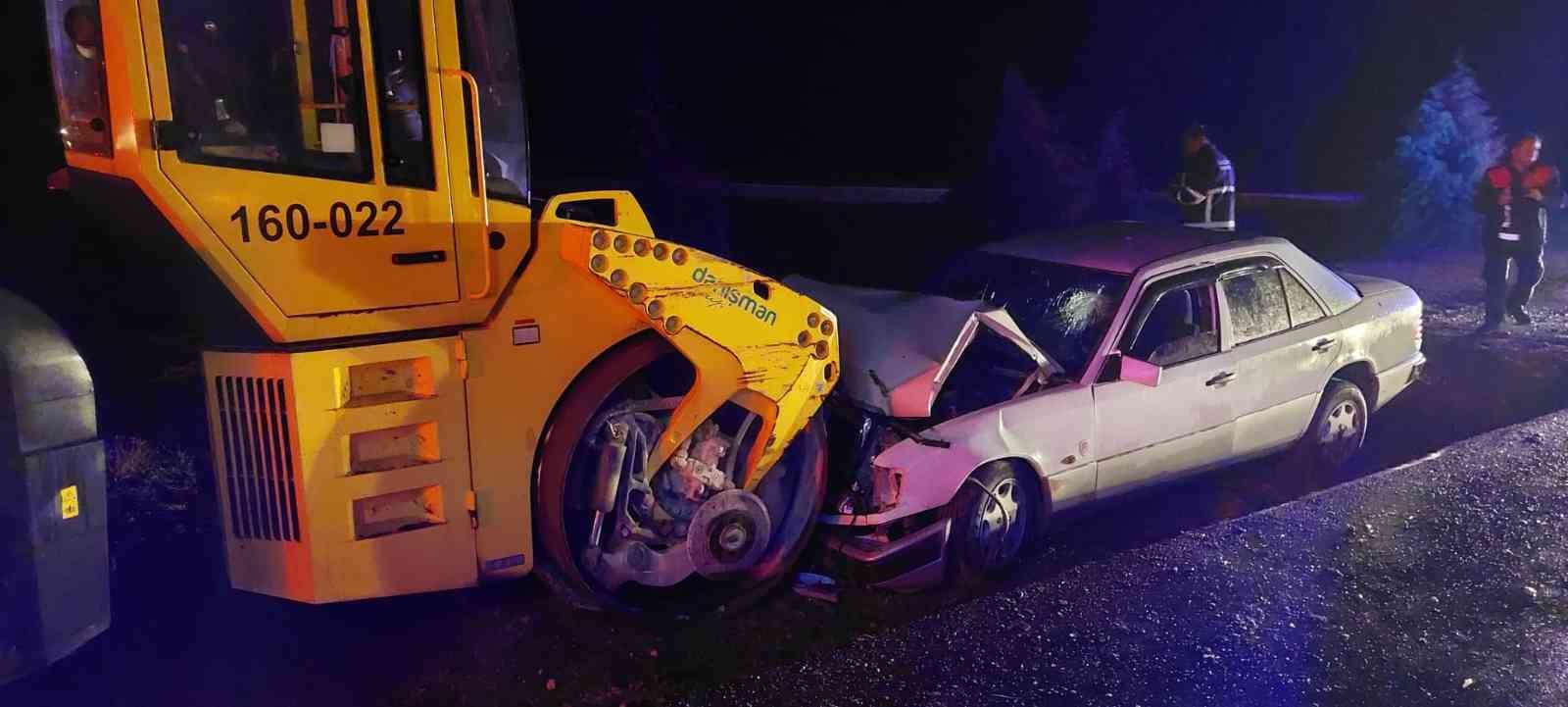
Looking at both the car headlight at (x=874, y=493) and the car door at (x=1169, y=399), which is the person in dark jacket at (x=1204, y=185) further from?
the car headlight at (x=874, y=493)

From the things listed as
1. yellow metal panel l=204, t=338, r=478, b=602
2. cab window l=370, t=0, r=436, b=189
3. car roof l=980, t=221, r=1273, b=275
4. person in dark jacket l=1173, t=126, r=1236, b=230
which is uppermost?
cab window l=370, t=0, r=436, b=189

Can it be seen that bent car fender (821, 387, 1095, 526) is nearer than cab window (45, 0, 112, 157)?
No

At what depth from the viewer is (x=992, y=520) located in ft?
17.4

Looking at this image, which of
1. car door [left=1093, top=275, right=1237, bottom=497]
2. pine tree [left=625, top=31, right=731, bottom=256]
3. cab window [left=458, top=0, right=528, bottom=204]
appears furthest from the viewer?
pine tree [left=625, top=31, right=731, bottom=256]

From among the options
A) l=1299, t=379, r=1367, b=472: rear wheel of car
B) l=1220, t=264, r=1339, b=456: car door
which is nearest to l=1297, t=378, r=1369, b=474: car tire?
l=1299, t=379, r=1367, b=472: rear wheel of car

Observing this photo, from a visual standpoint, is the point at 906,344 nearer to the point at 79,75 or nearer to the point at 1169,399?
the point at 1169,399

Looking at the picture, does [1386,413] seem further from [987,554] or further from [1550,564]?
[987,554]

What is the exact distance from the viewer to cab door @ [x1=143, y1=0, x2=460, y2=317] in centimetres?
384

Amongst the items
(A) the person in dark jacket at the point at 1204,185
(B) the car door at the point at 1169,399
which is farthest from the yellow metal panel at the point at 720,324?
(A) the person in dark jacket at the point at 1204,185

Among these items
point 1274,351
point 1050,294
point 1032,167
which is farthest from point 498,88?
point 1032,167

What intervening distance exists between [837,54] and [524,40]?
10.8 m

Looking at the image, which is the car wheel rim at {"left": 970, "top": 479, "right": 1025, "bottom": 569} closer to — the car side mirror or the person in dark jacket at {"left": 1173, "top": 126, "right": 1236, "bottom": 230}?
the car side mirror

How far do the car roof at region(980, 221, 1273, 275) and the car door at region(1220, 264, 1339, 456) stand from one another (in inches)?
11.0

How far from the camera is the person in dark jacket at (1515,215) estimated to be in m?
9.81
